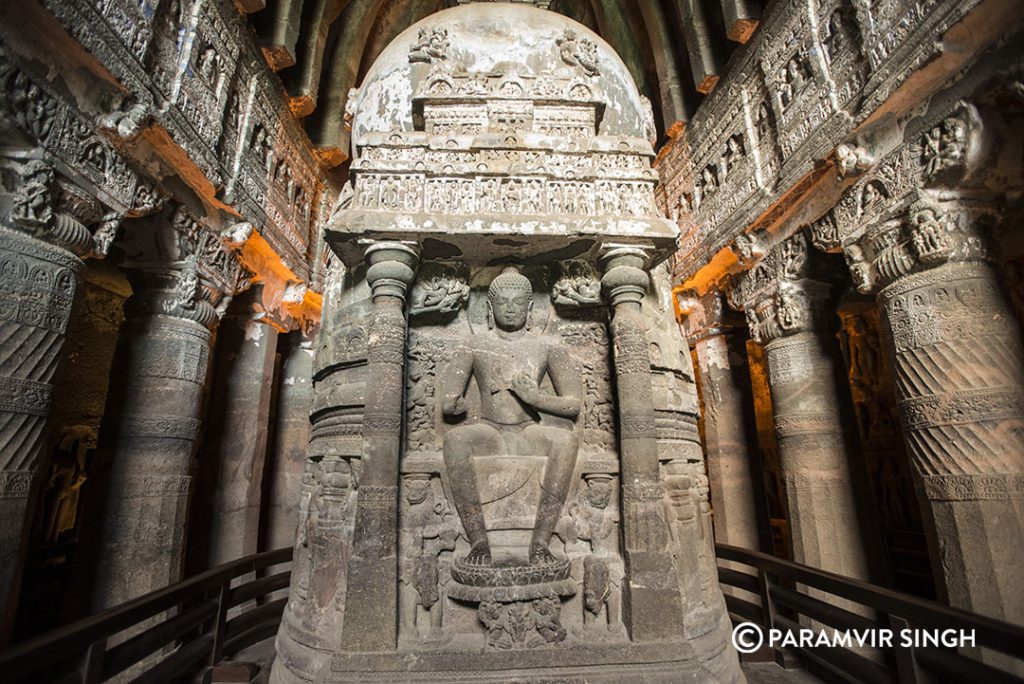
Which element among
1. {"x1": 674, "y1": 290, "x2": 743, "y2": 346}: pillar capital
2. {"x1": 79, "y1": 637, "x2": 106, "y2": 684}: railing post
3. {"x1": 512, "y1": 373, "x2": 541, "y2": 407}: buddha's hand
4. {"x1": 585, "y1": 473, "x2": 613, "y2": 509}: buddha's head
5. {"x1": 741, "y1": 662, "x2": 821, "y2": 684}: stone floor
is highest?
{"x1": 674, "y1": 290, "x2": 743, "y2": 346}: pillar capital

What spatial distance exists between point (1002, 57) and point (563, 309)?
3744mm

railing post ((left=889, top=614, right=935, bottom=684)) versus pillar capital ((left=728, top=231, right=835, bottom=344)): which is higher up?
pillar capital ((left=728, top=231, right=835, bottom=344))

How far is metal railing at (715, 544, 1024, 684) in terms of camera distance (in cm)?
263

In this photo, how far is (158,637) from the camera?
3.37 meters

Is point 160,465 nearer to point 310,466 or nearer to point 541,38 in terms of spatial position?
point 310,466

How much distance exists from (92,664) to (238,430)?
4.34m

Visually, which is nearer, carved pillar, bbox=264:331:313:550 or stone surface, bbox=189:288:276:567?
stone surface, bbox=189:288:276:567

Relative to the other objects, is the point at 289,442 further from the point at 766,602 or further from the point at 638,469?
the point at 766,602

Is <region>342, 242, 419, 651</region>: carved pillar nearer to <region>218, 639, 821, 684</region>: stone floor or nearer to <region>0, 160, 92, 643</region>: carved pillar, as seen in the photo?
<region>218, 639, 821, 684</region>: stone floor

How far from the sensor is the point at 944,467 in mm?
3914

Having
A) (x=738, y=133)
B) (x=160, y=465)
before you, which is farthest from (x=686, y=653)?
(x=738, y=133)

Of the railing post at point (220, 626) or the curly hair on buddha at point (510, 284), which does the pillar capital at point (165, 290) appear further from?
the curly hair on buddha at point (510, 284)

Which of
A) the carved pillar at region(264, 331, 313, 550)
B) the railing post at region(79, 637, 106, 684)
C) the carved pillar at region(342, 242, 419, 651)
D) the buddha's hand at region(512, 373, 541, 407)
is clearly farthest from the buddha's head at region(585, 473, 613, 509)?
the carved pillar at region(264, 331, 313, 550)

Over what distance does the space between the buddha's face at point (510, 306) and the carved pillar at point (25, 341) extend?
331 centimetres
